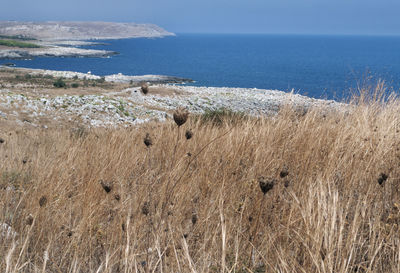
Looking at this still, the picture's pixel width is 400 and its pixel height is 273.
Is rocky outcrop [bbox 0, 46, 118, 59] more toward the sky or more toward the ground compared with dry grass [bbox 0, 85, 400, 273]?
more toward the ground

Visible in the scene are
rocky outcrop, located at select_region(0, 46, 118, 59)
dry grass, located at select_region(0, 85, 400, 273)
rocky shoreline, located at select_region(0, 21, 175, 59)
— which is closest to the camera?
dry grass, located at select_region(0, 85, 400, 273)

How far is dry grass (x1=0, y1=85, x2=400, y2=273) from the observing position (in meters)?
1.88

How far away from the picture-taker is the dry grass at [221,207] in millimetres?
1881

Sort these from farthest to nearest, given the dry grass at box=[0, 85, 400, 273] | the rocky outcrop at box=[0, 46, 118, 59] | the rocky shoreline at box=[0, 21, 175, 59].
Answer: the rocky shoreline at box=[0, 21, 175, 59] < the rocky outcrop at box=[0, 46, 118, 59] < the dry grass at box=[0, 85, 400, 273]

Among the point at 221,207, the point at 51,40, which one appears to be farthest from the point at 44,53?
the point at 221,207

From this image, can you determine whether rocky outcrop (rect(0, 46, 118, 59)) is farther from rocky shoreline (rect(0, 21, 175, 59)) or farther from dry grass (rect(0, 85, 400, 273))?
dry grass (rect(0, 85, 400, 273))

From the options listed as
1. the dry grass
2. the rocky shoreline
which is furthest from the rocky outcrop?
the dry grass

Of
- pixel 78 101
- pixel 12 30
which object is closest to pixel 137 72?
pixel 78 101

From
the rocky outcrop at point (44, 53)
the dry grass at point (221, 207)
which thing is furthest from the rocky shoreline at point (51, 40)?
the dry grass at point (221, 207)

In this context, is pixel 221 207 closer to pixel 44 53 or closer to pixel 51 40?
pixel 44 53

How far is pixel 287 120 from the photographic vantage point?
4.43 meters

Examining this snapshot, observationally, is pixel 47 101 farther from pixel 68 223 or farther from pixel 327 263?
pixel 327 263

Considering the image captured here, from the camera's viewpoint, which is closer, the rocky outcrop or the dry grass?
the dry grass

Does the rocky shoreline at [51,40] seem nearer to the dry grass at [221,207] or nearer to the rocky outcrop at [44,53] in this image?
the rocky outcrop at [44,53]
